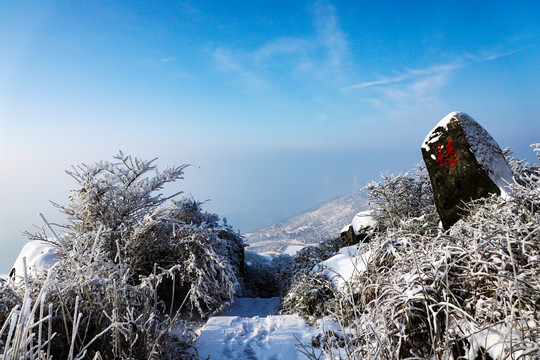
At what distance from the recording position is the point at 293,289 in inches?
223

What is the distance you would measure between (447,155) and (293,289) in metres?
3.84

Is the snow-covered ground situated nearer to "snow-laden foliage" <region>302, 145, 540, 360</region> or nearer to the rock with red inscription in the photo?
"snow-laden foliage" <region>302, 145, 540, 360</region>

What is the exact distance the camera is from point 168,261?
6367 millimetres

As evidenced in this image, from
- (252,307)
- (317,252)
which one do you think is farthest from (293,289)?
(317,252)

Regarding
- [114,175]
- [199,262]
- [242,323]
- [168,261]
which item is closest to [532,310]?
[242,323]

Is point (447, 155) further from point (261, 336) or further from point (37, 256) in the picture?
point (37, 256)

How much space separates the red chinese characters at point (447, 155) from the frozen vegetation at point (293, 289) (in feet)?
2.85

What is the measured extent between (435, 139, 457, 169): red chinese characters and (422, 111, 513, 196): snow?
0.40 feet

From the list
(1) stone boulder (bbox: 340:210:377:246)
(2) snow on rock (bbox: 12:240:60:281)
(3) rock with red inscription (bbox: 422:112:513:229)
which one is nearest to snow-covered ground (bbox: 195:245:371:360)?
(3) rock with red inscription (bbox: 422:112:513:229)

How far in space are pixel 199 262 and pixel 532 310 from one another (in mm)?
5420

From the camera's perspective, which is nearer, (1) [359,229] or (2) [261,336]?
(2) [261,336]

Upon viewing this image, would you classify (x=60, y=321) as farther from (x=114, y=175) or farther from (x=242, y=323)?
(x=114, y=175)

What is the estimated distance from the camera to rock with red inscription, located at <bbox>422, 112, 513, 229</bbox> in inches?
209

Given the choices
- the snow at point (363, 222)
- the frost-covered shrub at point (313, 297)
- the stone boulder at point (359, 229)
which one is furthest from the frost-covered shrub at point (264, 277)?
the frost-covered shrub at point (313, 297)
